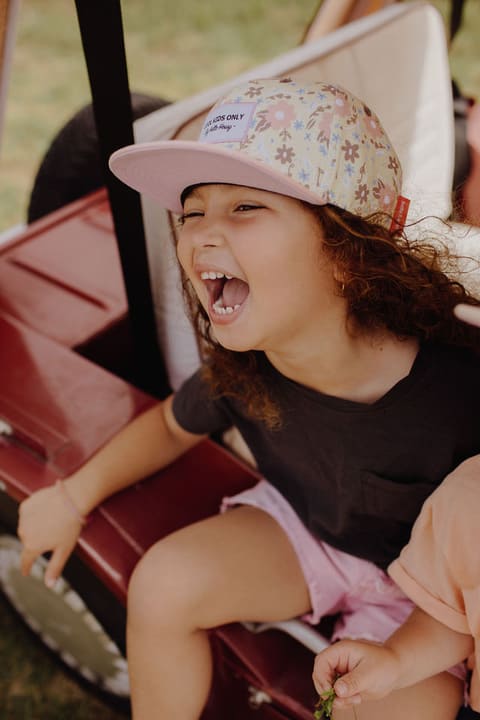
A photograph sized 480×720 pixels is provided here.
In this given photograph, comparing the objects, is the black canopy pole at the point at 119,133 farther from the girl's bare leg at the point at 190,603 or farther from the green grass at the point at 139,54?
the green grass at the point at 139,54

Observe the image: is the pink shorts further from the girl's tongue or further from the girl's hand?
the girl's tongue

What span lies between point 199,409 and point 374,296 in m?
0.34

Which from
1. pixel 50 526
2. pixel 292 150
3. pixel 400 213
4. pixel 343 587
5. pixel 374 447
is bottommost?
pixel 343 587

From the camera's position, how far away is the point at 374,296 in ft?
3.05

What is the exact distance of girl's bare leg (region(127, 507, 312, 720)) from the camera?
94cm

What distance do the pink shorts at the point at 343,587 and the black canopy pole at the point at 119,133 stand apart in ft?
1.22

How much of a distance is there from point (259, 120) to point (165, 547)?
57 centimetres

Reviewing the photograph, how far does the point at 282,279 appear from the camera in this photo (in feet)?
2.69

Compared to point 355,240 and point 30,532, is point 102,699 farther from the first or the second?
point 355,240

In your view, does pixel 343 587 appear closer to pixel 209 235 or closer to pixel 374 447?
pixel 374 447

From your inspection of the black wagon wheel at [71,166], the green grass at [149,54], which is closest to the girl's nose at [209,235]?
the black wagon wheel at [71,166]

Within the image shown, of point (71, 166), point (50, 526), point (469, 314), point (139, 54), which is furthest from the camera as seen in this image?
point (139, 54)

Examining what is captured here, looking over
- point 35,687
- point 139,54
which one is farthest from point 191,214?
point 139,54

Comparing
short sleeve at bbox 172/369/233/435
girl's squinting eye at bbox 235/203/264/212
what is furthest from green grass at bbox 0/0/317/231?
girl's squinting eye at bbox 235/203/264/212
